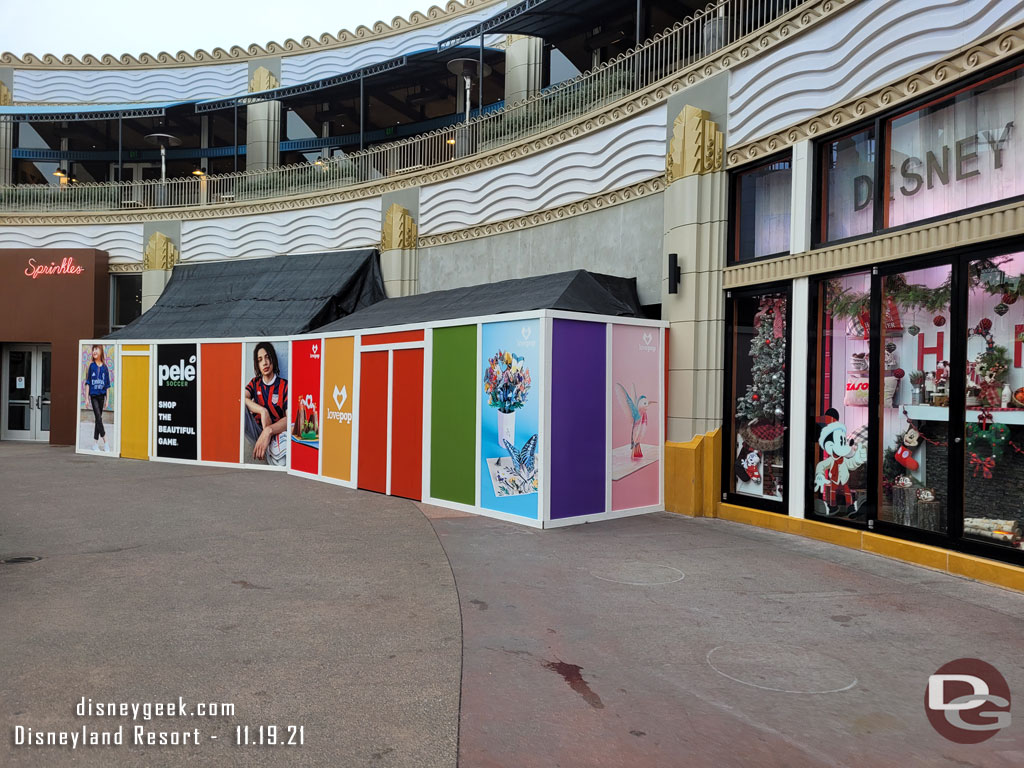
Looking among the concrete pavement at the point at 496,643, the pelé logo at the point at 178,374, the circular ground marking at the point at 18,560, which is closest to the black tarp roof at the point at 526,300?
the concrete pavement at the point at 496,643

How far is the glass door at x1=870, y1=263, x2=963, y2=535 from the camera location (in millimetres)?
7793

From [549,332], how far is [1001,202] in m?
4.88

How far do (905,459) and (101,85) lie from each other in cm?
3037

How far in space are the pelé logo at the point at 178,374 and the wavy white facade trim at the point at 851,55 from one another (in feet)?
39.4

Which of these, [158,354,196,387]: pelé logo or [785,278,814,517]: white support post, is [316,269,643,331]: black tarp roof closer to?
[785,278,814,517]: white support post

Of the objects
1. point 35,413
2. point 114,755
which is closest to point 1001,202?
point 114,755

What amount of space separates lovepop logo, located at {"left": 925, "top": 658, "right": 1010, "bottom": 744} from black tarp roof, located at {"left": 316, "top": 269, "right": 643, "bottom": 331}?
22.4ft

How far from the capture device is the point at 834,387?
30.2 feet

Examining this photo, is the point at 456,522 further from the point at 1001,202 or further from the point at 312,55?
the point at 312,55

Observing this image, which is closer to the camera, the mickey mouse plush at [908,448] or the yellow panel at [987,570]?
the yellow panel at [987,570]

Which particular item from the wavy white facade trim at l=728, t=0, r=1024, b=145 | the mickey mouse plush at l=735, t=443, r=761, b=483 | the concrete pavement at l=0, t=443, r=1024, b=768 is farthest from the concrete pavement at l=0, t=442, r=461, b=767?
the wavy white facade trim at l=728, t=0, r=1024, b=145

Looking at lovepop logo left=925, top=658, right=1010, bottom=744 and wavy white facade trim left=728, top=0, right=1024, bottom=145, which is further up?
wavy white facade trim left=728, top=0, right=1024, bottom=145

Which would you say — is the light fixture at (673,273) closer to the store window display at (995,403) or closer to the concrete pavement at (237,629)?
the store window display at (995,403)

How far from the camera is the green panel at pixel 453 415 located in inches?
431
